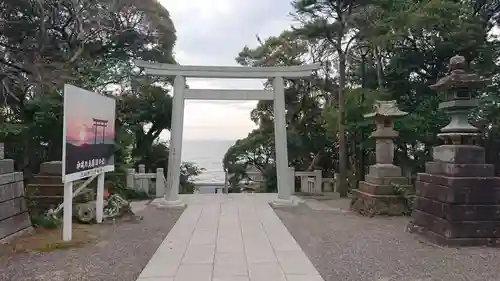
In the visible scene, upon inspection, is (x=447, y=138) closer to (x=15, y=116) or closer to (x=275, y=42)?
(x=275, y=42)

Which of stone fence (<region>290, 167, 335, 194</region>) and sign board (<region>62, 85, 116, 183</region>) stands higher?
sign board (<region>62, 85, 116, 183</region>)

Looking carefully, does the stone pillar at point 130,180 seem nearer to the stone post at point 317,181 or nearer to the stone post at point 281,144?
the stone post at point 281,144

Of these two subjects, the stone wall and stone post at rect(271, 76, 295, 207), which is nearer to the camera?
the stone wall

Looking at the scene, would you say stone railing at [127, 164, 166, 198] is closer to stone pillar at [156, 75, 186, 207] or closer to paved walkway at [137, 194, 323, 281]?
stone pillar at [156, 75, 186, 207]

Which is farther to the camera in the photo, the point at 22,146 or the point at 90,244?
the point at 22,146

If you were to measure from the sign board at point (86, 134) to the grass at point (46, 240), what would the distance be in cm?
80

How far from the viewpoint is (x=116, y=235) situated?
582cm

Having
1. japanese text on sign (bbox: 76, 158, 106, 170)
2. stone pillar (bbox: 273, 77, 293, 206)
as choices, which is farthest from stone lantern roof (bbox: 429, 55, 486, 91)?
japanese text on sign (bbox: 76, 158, 106, 170)

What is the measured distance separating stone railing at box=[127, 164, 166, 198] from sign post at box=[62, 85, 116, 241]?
356cm

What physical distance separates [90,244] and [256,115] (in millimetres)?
9062

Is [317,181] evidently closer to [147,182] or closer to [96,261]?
[147,182]

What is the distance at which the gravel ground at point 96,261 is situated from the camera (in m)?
3.94

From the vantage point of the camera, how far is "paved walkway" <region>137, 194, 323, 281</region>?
154 inches

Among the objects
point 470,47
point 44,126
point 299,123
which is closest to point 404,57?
point 470,47
